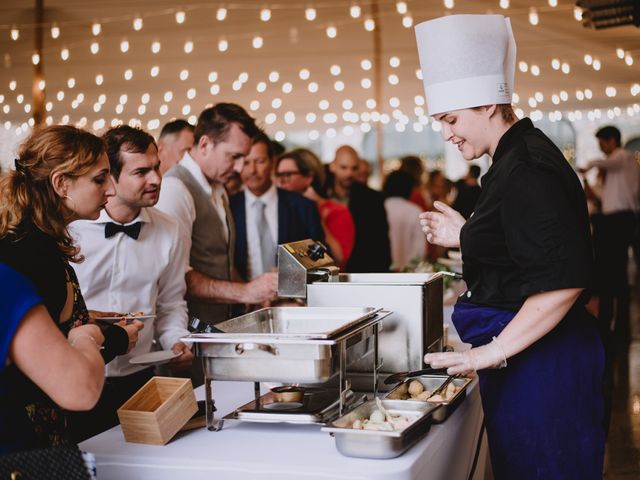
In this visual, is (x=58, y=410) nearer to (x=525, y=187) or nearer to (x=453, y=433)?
(x=453, y=433)

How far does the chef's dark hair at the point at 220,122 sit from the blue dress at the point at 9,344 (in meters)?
1.66

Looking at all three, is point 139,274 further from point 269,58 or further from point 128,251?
point 269,58

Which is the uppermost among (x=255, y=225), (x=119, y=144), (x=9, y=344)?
(x=119, y=144)

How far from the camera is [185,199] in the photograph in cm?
282

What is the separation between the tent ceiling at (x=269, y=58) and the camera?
6312 mm

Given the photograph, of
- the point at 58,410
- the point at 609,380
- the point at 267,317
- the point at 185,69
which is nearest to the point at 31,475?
the point at 58,410

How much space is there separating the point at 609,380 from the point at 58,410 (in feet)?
13.4

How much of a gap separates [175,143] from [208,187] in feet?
3.10

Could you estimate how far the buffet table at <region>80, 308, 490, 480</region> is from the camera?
146 centimetres

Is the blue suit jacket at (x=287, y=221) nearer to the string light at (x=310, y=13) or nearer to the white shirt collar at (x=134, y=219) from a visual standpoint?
the white shirt collar at (x=134, y=219)

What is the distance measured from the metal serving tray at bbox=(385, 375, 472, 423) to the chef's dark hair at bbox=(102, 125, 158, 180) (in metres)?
1.00

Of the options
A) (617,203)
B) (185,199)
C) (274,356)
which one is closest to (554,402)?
(274,356)

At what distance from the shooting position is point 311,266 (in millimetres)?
2174

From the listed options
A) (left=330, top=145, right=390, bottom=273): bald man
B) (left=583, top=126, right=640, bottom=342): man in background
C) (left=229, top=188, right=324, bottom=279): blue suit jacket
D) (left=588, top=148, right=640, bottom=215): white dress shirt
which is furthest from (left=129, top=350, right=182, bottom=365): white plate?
(left=588, top=148, right=640, bottom=215): white dress shirt
